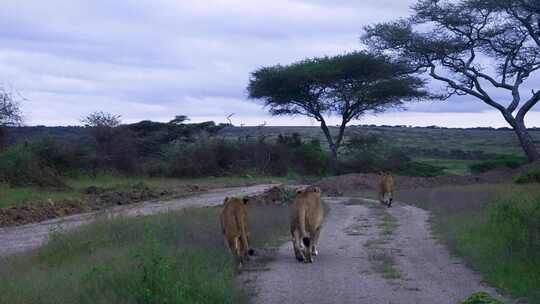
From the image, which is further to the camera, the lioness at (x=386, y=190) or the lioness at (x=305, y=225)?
the lioness at (x=386, y=190)

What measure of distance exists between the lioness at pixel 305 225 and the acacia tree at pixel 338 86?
40113 mm

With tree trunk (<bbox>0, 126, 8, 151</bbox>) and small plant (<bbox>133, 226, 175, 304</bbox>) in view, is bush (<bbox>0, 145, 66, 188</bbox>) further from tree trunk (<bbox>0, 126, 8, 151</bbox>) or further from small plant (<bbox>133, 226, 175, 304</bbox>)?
small plant (<bbox>133, 226, 175, 304</bbox>)

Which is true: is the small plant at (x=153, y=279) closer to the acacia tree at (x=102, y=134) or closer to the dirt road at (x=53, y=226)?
the dirt road at (x=53, y=226)

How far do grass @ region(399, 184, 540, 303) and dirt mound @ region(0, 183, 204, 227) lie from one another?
1303 centimetres

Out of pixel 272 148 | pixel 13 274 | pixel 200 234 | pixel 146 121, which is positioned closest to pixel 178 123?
pixel 146 121

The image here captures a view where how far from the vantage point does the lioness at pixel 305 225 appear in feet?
49.4

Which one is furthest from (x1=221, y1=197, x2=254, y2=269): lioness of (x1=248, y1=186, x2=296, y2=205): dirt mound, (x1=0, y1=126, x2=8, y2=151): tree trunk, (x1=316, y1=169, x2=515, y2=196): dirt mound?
(x1=0, y1=126, x2=8, y2=151): tree trunk

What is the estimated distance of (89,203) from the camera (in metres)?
32.6

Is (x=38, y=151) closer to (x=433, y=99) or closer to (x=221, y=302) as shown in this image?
(x=433, y=99)

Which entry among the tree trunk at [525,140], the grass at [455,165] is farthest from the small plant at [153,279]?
the grass at [455,165]

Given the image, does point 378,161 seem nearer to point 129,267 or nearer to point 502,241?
point 502,241

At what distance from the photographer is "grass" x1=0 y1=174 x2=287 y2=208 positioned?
31.7 meters

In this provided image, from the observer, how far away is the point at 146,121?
6006 centimetres

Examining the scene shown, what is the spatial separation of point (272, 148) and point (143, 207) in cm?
2671
